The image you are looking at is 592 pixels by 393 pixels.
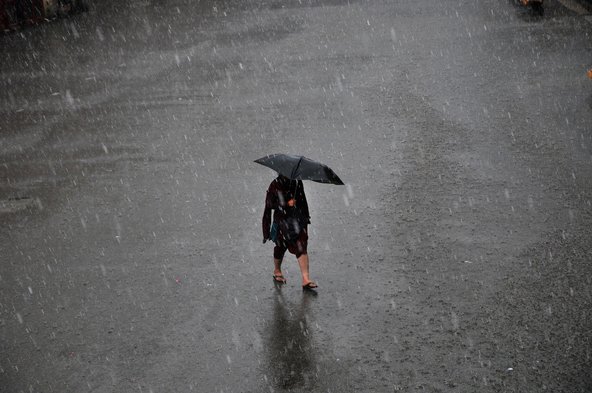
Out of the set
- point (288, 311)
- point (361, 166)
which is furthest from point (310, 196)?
point (288, 311)

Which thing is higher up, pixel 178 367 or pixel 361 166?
pixel 178 367

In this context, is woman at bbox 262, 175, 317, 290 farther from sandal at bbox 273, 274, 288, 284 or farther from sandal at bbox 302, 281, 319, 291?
sandal at bbox 273, 274, 288, 284

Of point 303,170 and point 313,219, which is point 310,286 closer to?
point 303,170

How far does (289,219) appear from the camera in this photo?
738 cm

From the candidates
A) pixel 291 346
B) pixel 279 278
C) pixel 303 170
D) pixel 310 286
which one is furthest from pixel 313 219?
pixel 291 346

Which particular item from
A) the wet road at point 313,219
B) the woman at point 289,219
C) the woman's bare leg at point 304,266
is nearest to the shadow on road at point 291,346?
the wet road at point 313,219

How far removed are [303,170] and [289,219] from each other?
69 cm

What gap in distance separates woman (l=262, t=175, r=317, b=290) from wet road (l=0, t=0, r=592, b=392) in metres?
0.49

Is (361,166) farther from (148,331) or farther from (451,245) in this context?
(148,331)

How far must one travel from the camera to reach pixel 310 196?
33.0 ft

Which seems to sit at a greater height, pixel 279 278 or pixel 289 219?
pixel 289 219

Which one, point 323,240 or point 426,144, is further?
point 426,144

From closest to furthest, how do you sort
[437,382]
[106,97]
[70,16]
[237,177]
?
[437,382] → [237,177] → [106,97] → [70,16]

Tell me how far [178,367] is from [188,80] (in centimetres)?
1120
